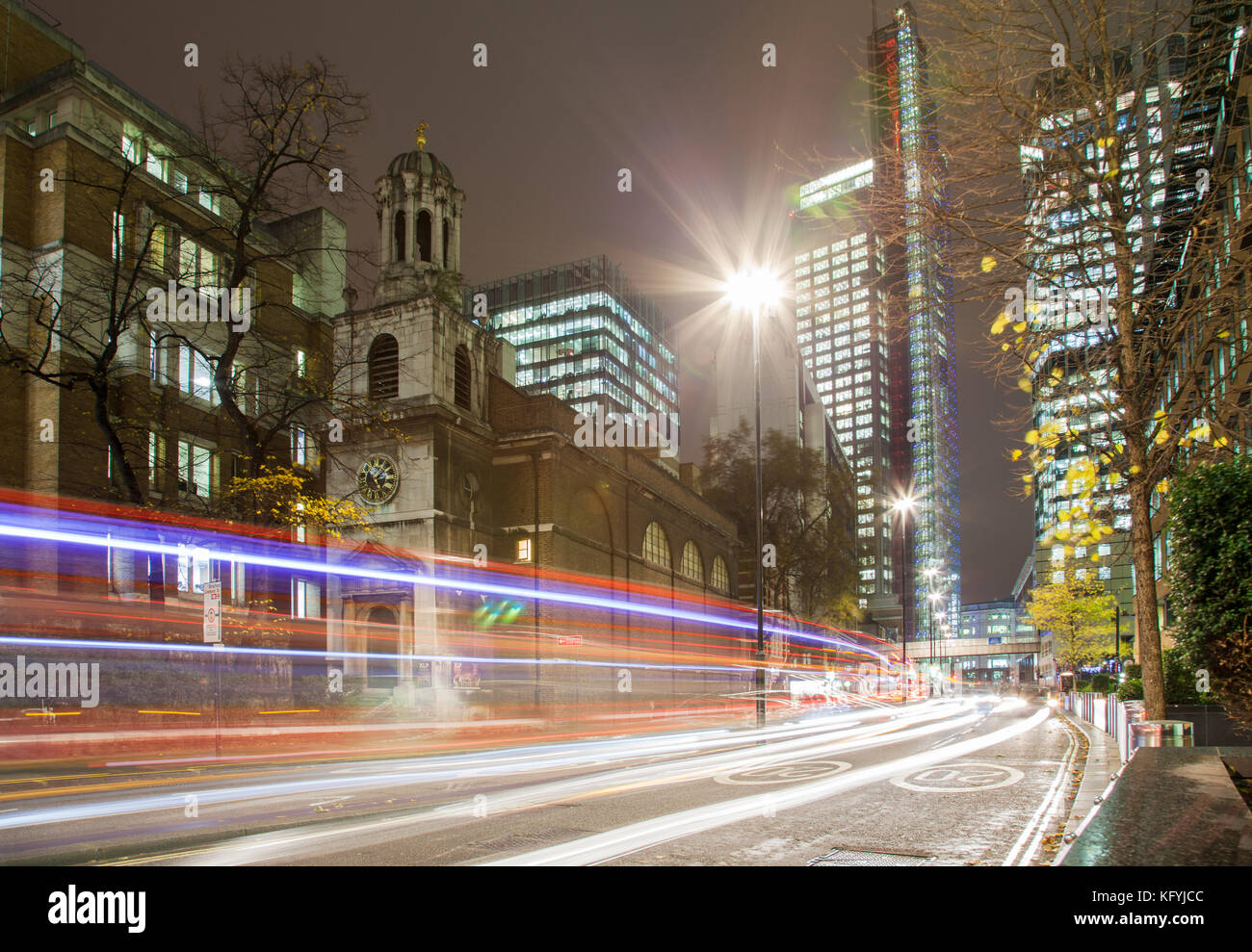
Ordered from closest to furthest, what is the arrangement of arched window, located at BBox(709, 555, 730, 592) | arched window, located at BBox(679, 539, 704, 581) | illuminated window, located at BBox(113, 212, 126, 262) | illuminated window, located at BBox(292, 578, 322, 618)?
illuminated window, located at BBox(113, 212, 126, 262)
illuminated window, located at BBox(292, 578, 322, 618)
arched window, located at BBox(679, 539, 704, 581)
arched window, located at BBox(709, 555, 730, 592)

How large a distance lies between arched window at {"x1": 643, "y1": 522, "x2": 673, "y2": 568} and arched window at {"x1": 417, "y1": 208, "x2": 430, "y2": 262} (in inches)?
781

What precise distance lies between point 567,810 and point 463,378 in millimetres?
33747

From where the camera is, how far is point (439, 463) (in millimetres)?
37781

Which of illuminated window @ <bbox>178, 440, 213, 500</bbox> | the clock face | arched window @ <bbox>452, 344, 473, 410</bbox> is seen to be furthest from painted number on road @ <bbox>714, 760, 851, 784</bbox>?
arched window @ <bbox>452, 344, 473, 410</bbox>

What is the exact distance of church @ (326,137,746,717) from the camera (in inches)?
1410

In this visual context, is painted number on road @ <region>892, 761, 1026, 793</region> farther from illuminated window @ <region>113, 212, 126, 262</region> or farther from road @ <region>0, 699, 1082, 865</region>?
illuminated window @ <region>113, 212, 126, 262</region>

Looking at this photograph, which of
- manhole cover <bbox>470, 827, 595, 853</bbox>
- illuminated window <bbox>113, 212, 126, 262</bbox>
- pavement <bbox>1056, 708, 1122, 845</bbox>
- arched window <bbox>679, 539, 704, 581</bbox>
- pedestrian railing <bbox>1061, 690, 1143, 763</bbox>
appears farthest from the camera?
arched window <bbox>679, 539, 704, 581</bbox>

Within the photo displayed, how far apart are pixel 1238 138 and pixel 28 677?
164ft

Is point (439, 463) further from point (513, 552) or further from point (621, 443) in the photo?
point (621, 443)

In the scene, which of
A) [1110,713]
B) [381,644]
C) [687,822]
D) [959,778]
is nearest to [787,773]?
[959,778]

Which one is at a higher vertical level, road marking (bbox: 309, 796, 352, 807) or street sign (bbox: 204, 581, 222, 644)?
street sign (bbox: 204, 581, 222, 644)

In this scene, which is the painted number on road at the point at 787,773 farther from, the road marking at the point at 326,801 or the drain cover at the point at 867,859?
the drain cover at the point at 867,859

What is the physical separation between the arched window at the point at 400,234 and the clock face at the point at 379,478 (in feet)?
32.9

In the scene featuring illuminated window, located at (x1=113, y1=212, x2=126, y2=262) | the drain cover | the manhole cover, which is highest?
illuminated window, located at (x1=113, y1=212, x2=126, y2=262)
